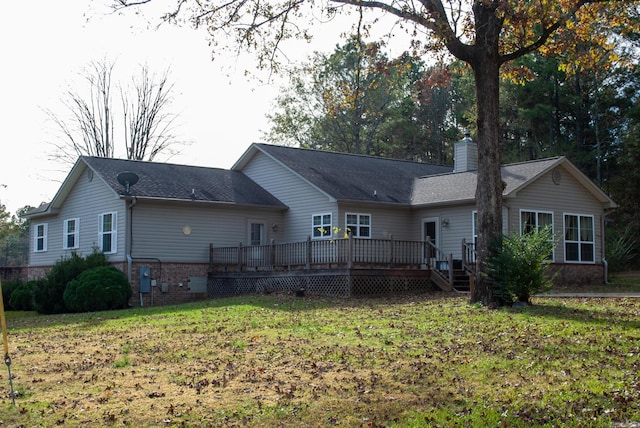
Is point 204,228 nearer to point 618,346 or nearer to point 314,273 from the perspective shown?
point 314,273

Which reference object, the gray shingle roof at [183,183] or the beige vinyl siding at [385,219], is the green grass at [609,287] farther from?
the gray shingle roof at [183,183]

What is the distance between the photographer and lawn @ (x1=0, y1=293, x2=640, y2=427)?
8930mm

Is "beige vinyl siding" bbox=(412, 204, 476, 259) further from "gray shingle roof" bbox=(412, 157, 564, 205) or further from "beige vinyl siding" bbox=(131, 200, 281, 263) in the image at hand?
"beige vinyl siding" bbox=(131, 200, 281, 263)

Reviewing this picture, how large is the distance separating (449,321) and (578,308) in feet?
11.0

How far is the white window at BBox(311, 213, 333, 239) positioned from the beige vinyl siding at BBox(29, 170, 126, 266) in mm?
6717

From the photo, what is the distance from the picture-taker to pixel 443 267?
2591 centimetres

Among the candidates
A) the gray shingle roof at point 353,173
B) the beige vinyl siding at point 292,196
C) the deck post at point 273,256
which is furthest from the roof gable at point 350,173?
the deck post at point 273,256

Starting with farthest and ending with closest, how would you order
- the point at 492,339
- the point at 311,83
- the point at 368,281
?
the point at 311,83 < the point at 368,281 < the point at 492,339

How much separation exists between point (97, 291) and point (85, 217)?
20.6 ft

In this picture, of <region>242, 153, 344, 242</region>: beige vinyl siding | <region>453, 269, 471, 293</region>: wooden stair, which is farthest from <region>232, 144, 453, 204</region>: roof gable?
<region>453, 269, 471, 293</region>: wooden stair

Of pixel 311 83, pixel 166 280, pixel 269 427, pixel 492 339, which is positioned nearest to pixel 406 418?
pixel 269 427

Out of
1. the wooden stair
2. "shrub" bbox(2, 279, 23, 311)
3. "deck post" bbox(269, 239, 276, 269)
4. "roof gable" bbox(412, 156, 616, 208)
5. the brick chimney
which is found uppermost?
the brick chimney

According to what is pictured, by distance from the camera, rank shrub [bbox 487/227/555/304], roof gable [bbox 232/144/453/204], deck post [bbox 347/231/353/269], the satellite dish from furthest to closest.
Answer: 1. roof gable [bbox 232/144/453/204]
2. the satellite dish
3. deck post [bbox 347/231/353/269]
4. shrub [bbox 487/227/555/304]

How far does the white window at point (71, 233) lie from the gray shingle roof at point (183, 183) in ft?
9.49
